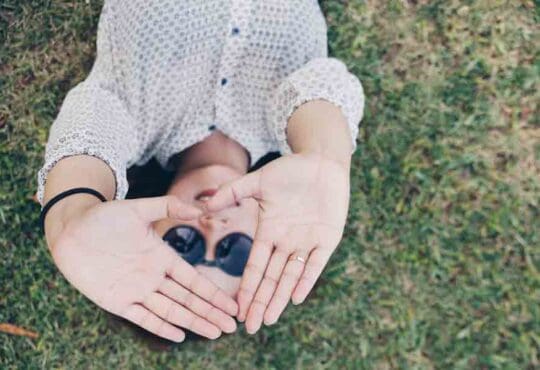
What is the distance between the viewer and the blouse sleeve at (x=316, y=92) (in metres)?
2.16

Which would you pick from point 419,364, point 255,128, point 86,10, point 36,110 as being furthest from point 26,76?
point 419,364

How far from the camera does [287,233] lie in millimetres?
1851

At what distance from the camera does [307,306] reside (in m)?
2.91

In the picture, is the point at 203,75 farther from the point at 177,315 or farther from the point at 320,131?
the point at 177,315

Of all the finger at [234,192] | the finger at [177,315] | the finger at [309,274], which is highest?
the finger at [234,192]

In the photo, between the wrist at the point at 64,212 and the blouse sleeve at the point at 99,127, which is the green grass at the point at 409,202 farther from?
the wrist at the point at 64,212

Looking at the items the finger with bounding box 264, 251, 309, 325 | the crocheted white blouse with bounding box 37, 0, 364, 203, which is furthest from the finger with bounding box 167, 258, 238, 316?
the crocheted white blouse with bounding box 37, 0, 364, 203

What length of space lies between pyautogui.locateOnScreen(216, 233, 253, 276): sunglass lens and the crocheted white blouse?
1.31ft

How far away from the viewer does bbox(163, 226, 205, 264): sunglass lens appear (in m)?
2.06

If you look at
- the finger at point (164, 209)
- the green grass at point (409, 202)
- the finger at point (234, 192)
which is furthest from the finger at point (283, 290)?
the green grass at point (409, 202)

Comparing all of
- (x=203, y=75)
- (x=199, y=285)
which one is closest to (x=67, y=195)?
(x=199, y=285)

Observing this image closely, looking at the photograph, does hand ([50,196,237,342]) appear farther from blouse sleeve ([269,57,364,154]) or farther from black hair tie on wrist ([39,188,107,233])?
blouse sleeve ([269,57,364,154])

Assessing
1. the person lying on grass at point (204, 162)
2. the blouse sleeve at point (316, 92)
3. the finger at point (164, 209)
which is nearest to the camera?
the finger at point (164, 209)

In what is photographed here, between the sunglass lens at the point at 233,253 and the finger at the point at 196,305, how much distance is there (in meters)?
0.25
